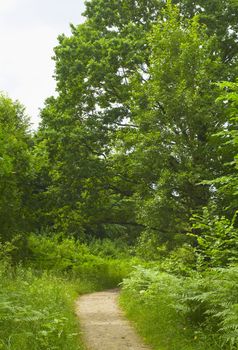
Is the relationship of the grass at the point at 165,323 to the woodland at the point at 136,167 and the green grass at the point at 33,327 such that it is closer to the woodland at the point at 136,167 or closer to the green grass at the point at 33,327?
the woodland at the point at 136,167

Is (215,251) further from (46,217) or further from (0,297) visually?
(46,217)

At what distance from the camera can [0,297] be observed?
28.7ft

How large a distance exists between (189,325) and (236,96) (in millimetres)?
4786

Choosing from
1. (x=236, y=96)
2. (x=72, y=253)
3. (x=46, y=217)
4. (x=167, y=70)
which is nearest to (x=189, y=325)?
(x=236, y=96)

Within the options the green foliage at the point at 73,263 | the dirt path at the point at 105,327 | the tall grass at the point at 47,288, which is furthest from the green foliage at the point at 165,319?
the green foliage at the point at 73,263

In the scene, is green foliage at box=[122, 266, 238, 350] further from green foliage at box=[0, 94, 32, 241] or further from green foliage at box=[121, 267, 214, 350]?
green foliage at box=[0, 94, 32, 241]

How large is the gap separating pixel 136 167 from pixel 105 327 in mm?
7155

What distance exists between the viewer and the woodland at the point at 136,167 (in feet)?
35.2

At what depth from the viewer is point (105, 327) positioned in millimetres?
10672

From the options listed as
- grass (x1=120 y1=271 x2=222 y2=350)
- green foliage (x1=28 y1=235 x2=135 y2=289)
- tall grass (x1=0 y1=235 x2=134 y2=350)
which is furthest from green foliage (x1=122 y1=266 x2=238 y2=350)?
green foliage (x1=28 y1=235 x2=135 y2=289)

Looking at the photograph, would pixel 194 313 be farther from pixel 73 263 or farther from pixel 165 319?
pixel 73 263

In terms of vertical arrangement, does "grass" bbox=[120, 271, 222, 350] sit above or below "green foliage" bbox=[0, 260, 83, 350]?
below

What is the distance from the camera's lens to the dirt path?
883 cm

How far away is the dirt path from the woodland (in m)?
Result: 0.33
